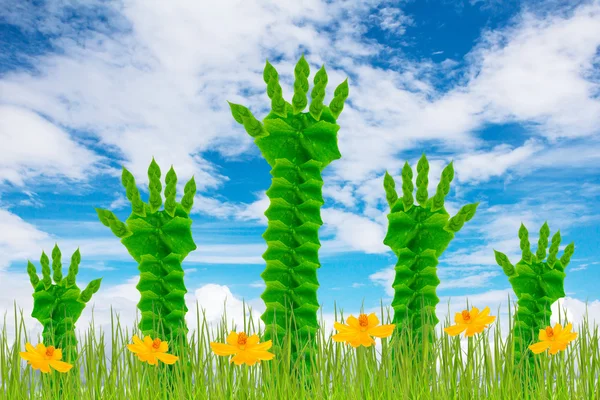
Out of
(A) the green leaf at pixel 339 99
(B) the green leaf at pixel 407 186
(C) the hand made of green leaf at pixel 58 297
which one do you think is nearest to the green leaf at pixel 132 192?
(C) the hand made of green leaf at pixel 58 297

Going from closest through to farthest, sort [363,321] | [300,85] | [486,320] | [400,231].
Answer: [363,321], [486,320], [300,85], [400,231]

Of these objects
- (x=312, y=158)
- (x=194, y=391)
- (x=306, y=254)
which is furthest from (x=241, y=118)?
(x=194, y=391)

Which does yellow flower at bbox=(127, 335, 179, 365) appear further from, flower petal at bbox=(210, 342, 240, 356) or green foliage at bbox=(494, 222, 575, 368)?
green foliage at bbox=(494, 222, 575, 368)

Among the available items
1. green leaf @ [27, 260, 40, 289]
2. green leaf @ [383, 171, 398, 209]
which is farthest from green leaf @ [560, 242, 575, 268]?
green leaf @ [27, 260, 40, 289]

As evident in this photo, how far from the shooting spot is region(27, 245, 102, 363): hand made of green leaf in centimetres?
578

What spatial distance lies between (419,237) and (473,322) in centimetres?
139

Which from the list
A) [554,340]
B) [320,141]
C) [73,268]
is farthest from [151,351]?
[554,340]

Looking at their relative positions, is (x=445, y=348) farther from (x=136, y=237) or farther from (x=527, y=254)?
(x=136, y=237)

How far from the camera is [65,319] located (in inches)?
226

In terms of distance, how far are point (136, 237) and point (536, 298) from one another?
3633 mm

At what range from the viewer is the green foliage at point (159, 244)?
5020 millimetres

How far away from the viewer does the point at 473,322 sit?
382 centimetres

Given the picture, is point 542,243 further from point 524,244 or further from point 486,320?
point 486,320

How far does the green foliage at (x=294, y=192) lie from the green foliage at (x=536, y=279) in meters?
1.99
